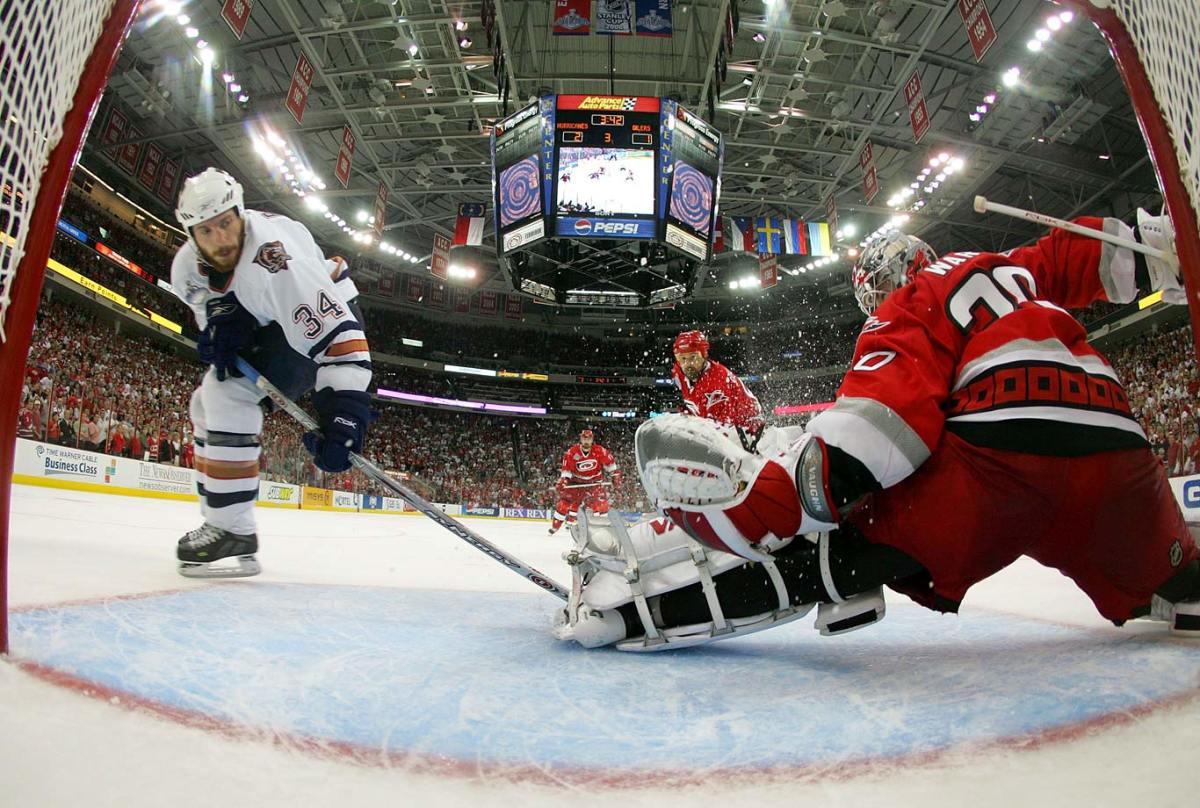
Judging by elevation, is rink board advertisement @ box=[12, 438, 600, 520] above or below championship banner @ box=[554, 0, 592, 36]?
below

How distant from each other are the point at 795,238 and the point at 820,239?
612 millimetres

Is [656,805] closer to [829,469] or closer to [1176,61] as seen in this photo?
[829,469]

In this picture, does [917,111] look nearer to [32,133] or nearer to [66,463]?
[32,133]

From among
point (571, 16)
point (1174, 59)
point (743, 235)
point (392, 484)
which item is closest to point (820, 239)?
point (743, 235)

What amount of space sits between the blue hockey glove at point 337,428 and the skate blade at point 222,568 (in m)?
0.46

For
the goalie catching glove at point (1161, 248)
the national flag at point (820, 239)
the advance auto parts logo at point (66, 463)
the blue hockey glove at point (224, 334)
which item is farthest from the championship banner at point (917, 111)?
the advance auto parts logo at point (66, 463)

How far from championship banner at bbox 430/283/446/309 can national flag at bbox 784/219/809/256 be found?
49.4 feet

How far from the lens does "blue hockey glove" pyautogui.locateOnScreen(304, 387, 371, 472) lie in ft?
7.74

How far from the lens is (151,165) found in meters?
15.8

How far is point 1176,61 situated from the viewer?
888 millimetres

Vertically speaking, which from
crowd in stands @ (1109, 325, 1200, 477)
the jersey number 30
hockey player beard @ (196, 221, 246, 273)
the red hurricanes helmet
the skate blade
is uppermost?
crowd in stands @ (1109, 325, 1200, 477)

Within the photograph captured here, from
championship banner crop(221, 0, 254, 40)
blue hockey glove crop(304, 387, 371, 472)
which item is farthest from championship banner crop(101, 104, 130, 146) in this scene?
blue hockey glove crop(304, 387, 371, 472)

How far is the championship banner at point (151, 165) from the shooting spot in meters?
15.6

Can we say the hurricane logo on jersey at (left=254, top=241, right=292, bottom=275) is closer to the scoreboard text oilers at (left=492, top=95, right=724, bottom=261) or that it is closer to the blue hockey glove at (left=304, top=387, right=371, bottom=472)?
the blue hockey glove at (left=304, top=387, right=371, bottom=472)
